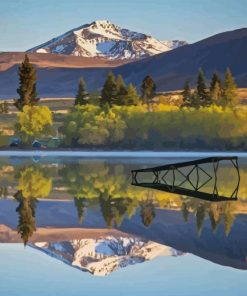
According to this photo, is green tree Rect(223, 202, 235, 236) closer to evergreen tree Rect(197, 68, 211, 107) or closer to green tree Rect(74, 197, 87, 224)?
green tree Rect(74, 197, 87, 224)

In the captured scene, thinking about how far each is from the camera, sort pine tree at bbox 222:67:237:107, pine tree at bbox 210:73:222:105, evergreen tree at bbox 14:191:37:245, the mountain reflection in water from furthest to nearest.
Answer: pine tree at bbox 222:67:237:107 < pine tree at bbox 210:73:222:105 < evergreen tree at bbox 14:191:37:245 < the mountain reflection in water

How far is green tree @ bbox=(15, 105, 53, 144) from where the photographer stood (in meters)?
110

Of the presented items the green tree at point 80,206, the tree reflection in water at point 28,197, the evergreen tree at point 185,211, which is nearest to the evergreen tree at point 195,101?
the tree reflection in water at point 28,197

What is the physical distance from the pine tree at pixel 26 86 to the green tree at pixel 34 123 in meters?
18.0

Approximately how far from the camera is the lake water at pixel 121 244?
543 inches

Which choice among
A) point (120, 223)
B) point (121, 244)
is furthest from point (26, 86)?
point (121, 244)

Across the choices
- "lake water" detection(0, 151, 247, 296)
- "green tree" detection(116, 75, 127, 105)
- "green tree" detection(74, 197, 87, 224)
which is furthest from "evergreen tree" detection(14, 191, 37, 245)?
"green tree" detection(116, 75, 127, 105)

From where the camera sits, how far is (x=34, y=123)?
111m

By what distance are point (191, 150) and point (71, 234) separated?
84.2 meters

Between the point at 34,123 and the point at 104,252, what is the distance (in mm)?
94449

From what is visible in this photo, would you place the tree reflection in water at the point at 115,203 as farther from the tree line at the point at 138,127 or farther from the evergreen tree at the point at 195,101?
the evergreen tree at the point at 195,101

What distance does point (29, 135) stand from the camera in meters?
112

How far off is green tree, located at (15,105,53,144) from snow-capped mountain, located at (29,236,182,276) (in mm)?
92114

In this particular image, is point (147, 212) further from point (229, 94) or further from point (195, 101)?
point (229, 94)
